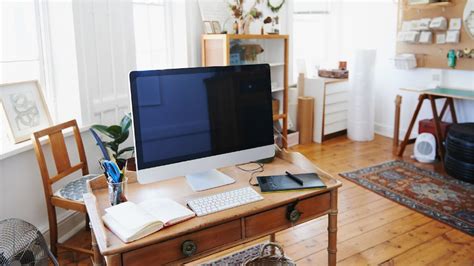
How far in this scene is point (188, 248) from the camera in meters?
1.43

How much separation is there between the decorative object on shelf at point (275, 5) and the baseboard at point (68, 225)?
2.85 m

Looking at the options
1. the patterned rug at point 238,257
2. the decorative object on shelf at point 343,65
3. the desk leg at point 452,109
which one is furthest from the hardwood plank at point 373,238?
the decorative object on shelf at point 343,65

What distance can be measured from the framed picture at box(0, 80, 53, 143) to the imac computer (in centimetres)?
137

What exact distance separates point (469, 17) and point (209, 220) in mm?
3831

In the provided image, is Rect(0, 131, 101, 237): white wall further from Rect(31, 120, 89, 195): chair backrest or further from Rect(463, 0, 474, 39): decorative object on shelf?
Rect(463, 0, 474, 39): decorative object on shelf

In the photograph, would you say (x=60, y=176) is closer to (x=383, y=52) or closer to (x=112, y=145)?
(x=112, y=145)

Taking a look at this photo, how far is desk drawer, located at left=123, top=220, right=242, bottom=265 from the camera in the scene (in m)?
1.34

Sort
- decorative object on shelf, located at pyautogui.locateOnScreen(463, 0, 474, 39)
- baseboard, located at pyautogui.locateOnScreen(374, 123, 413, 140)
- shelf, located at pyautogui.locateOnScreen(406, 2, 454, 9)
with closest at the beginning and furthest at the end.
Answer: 1. decorative object on shelf, located at pyautogui.locateOnScreen(463, 0, 474, 39)
2. shelf, located at pyautogui.locateOnScreen(406, 2, 454, 9)
3. baseboard, located at pyautogui.locateOnScreen(374, 123, 413, 140)

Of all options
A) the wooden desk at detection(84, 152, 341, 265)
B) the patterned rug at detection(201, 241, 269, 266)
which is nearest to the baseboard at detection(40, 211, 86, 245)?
the patterned rug at detection(201, 241, 269, 266)

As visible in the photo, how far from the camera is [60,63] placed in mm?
2885

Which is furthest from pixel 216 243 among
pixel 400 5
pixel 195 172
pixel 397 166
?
pixel 400 5

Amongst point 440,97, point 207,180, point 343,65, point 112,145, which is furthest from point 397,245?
point 343,65

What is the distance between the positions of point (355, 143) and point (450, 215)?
79.9 inches

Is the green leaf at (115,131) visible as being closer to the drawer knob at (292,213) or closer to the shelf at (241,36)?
the shelf at (241,36)
